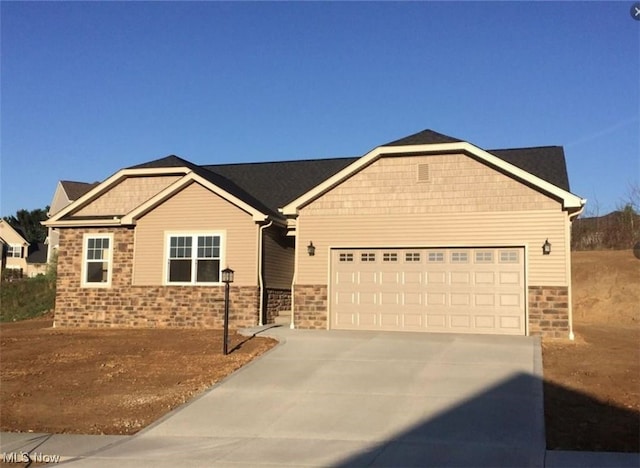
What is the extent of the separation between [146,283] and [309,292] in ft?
17.8

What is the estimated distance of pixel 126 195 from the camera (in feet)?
70.2

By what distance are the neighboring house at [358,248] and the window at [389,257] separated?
27mm

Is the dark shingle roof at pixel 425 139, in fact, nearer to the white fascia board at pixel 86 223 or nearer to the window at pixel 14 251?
the white fascia board at pixel 86 223

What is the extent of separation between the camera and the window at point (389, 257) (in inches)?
665

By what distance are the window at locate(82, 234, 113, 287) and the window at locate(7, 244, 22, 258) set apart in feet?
156

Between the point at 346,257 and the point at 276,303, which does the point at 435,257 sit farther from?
the point at 276,303

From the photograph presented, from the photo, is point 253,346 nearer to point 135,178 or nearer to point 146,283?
point 146,283

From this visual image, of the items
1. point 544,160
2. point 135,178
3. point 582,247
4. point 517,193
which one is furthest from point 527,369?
point 582,247

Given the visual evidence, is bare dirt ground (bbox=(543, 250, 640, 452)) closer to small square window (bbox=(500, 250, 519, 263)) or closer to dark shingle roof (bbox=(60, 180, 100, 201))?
small square window (bbox=(500, 250, 519, 263))

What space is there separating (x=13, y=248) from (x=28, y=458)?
6096cm

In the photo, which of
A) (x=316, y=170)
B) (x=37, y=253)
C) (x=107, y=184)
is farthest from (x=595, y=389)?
(x=37, y=253)

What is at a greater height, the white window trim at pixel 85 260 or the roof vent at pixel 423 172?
the roof vent at pixel 423 172

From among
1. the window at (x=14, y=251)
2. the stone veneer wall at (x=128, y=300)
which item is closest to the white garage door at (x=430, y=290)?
the stone veneer wall at (x=128, y=300)

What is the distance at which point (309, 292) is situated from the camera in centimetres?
1736
